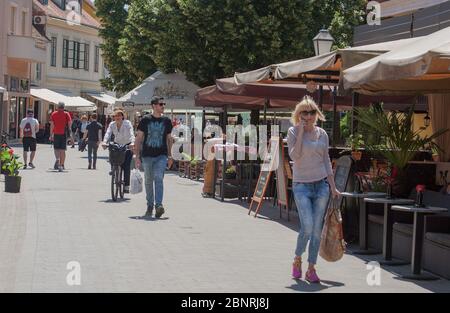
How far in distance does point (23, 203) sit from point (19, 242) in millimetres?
5473

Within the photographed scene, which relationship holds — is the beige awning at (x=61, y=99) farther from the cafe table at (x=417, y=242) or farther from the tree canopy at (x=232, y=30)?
the cafe table at (x=417, y=242)

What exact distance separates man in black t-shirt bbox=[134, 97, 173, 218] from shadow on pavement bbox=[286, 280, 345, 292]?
5877 millimetres

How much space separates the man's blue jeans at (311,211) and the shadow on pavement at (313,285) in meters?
0.29

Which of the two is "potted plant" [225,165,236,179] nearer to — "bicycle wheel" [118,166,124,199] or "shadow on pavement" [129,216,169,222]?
"bicycle wheel" [118,166,124,199]

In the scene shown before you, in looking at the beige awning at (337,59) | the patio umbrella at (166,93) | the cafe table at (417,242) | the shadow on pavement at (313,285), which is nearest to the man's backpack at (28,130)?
the patio umbrella at (166,93)

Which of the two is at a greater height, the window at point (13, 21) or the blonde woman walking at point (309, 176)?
the window at point (13, 21)

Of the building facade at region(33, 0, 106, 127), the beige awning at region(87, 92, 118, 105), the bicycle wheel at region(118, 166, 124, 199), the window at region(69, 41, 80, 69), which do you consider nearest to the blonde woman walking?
the bicycle wheel at region(118, 166, 124, 199)

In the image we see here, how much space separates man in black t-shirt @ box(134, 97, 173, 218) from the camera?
1494cm

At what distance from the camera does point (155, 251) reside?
1107cm

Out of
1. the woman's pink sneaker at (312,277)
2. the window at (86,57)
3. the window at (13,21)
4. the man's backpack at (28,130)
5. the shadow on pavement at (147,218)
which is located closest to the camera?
the woman's pink sneaker at (312,277)

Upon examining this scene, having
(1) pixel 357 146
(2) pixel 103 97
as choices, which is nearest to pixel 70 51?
(2) pixel 103 97

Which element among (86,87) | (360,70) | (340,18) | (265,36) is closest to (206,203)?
(360,70)

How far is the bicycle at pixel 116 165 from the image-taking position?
17.8 meters
